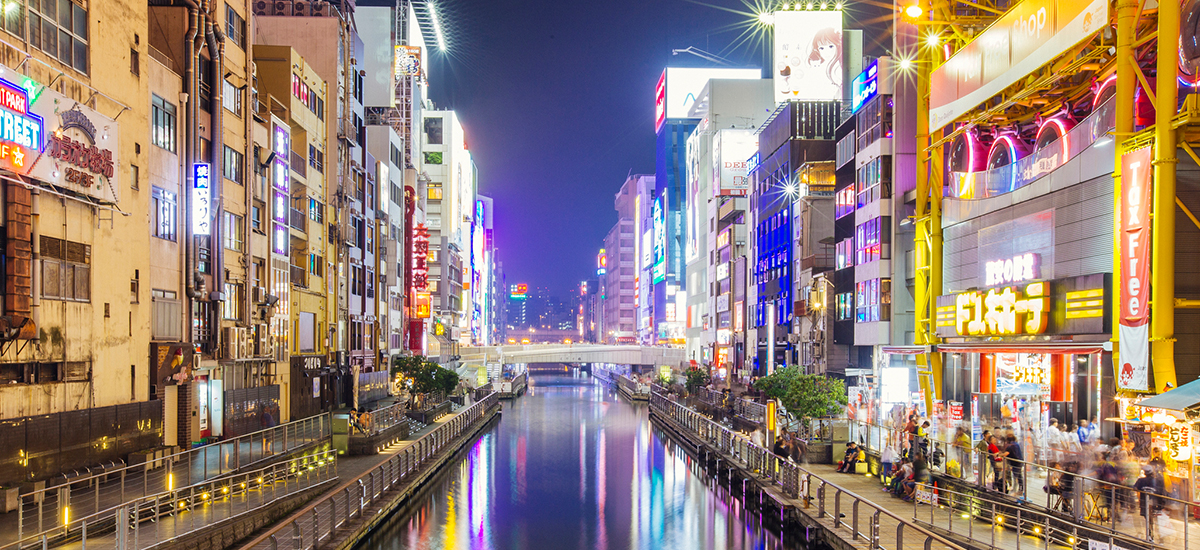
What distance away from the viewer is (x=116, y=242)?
90.5 ft

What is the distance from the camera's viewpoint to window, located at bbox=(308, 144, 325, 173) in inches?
2012

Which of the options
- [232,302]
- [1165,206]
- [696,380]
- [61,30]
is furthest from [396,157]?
[1165,206]

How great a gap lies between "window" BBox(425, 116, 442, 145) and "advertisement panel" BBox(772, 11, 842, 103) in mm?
50535

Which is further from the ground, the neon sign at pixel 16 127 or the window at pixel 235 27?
the window at pixel 235 27

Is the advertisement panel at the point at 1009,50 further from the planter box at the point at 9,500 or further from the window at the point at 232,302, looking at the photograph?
the window at the point at 232,302

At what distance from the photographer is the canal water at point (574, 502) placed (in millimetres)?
28125

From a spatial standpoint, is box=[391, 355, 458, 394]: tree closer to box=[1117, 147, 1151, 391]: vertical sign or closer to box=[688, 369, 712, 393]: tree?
box=[688, 369, 712, 393]: tree

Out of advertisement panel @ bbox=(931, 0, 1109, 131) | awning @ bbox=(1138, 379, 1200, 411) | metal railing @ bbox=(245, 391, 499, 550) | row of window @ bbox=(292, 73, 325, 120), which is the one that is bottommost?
metal railing @ bbox=(245, 391, 499, 550)

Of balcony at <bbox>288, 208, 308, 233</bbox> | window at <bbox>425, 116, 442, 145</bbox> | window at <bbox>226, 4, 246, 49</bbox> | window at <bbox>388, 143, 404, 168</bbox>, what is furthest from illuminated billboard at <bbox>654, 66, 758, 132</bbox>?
window at <bbox>226, 4, 246, 49</bbox>

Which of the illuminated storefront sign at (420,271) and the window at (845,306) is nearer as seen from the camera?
the window at (845,306)

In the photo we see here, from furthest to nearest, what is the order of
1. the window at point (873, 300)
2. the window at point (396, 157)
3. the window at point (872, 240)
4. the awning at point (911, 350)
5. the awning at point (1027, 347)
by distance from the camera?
the window at point (396, 157) < the window at point (872, 240) < the window at point (873, 300) < the awning at point (911, 350) < the awning at point (1027, 347)

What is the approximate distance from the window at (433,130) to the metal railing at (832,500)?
8344cm

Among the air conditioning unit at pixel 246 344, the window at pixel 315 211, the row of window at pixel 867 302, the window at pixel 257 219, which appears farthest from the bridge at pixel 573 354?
the air conditioning unit at pixel 246 344

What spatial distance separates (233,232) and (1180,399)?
1321 inches
